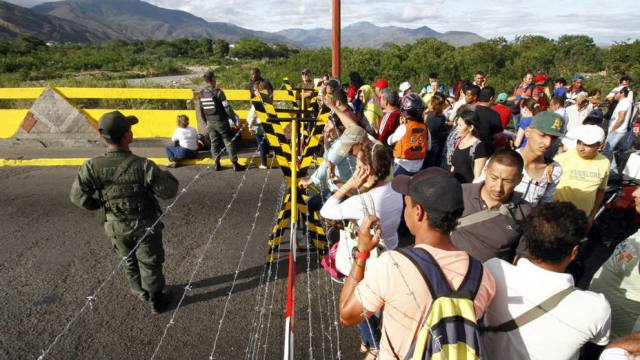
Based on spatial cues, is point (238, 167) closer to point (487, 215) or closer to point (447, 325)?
point (487, 215)

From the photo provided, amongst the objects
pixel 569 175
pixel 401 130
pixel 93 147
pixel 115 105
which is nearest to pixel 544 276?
pixel 569 175

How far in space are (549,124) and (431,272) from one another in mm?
2164

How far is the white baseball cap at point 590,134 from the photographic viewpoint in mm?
3035

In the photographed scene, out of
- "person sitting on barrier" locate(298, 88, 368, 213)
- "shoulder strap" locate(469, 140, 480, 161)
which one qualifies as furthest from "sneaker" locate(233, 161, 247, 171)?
"shoulder strap" locate(469, 140, 480, 161)

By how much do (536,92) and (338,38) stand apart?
4.59 metres

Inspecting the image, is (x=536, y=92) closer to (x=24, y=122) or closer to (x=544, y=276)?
(x=544, y=276)

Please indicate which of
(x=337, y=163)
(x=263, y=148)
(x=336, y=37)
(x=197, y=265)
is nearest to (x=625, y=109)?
(x=336, y=37)

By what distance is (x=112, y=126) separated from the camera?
9.78 ft

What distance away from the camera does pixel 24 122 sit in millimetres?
8359

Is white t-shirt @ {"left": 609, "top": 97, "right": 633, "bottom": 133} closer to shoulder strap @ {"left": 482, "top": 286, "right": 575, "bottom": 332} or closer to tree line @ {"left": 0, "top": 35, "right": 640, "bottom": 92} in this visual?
shoulder strap @ {"left": 482, "top": 286, "right": 575, "bottom": 332}

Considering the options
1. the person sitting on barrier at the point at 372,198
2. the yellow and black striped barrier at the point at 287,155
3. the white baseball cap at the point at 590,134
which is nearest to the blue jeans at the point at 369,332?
the person sitting on barrier at the point at 372,198

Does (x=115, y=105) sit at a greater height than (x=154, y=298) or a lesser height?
greater

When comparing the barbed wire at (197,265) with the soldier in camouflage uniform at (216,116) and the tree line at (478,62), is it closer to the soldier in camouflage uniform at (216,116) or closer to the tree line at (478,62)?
the soldier in camouflage uniform at (216,116)

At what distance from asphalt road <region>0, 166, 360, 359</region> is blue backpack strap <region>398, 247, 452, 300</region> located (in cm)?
191
